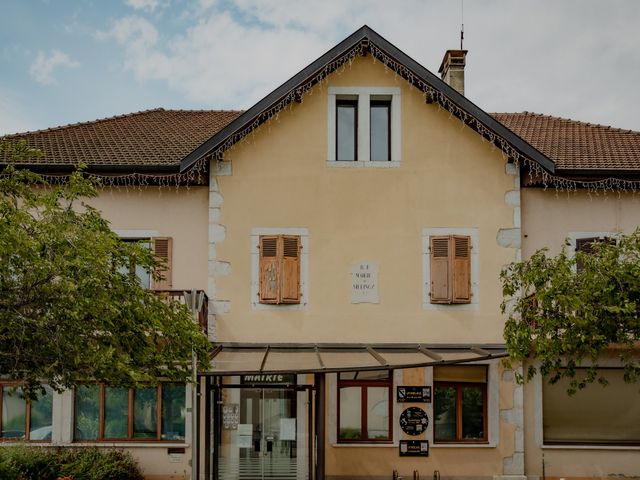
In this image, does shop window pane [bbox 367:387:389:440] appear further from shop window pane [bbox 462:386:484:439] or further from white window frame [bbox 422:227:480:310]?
white window frame [bbox 422:227:480:310]

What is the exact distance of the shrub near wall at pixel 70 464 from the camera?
48.2 feet

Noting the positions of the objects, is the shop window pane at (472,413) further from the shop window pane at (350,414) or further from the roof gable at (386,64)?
the roof gable at (386,64)

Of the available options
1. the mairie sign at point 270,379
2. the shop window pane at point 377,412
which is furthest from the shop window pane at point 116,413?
the shop window pane at point 377,412

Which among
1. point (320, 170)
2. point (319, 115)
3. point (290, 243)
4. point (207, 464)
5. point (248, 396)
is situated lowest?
point (207, 464)

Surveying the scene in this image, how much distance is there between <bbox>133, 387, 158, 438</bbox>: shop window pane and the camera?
16.2m

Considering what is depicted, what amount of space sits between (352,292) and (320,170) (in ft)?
8.99

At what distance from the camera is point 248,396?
15461mm

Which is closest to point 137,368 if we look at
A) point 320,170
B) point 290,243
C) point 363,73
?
point 290,243

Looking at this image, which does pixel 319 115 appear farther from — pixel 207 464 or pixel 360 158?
pixel 207 464

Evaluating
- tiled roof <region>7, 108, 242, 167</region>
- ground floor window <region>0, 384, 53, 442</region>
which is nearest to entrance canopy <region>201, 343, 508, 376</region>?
ground floor window <region>0, 384, 53, 442</region>

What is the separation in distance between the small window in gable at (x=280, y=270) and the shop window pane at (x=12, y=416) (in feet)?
19.1

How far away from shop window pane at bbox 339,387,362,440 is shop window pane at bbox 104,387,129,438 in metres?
4.68

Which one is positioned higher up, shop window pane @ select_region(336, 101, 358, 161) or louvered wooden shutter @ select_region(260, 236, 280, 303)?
shop window pane @ select_region(336, 101, 358, 161)

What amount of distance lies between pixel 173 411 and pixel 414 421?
5.22 m
